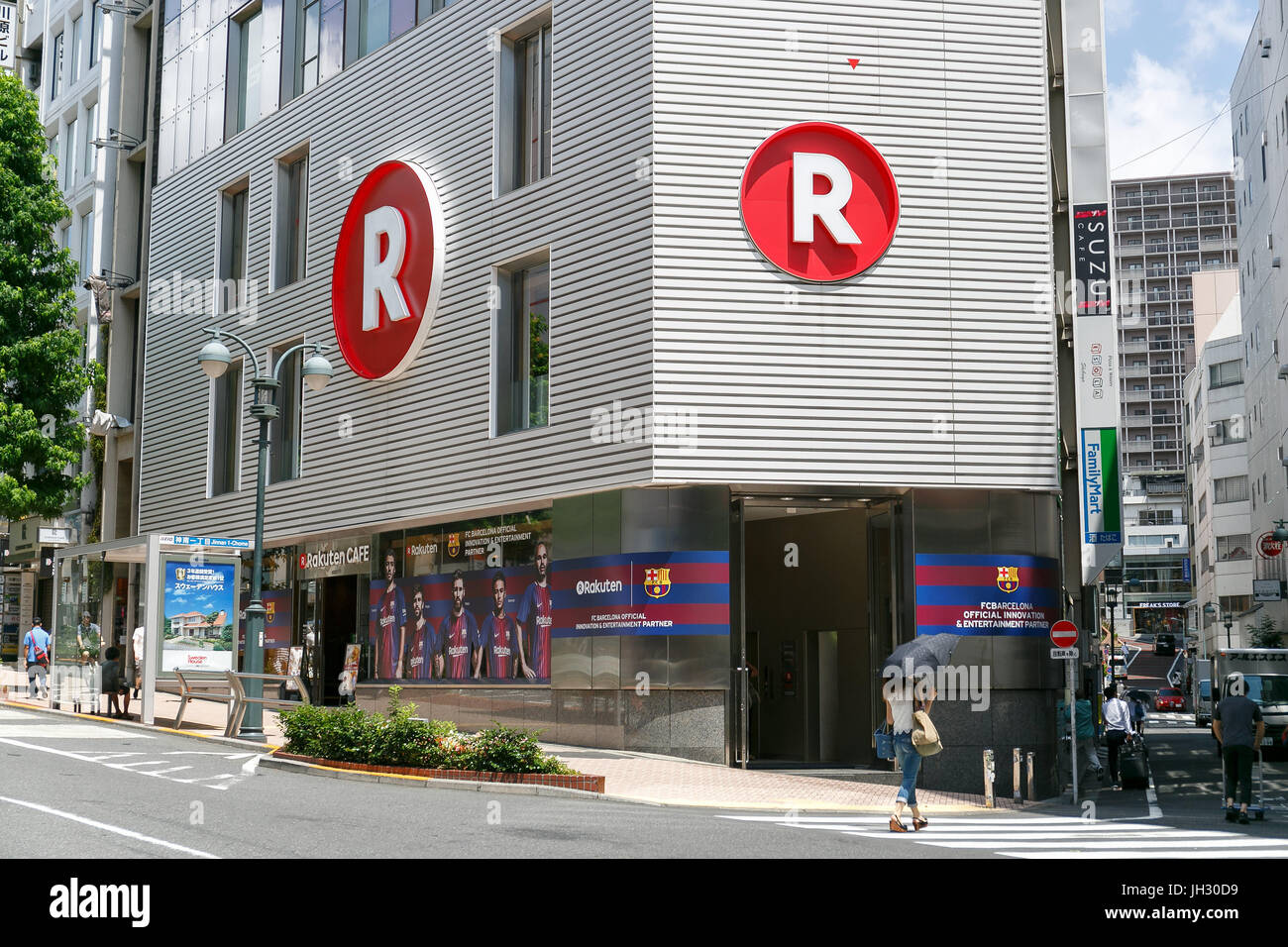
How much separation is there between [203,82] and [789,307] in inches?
896

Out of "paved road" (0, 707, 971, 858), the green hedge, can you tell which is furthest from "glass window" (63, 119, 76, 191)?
the green hedge

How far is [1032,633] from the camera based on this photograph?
74.7 feet

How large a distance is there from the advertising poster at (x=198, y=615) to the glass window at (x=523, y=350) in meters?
5.98

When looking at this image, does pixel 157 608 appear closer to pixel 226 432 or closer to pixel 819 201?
pixel 226 432

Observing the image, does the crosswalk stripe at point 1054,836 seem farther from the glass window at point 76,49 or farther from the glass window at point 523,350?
the glass window at point 76,49

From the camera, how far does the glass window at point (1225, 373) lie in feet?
267

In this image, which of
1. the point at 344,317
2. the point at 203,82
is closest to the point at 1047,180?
the point at 344,317

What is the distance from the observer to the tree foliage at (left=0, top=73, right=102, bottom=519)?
3425 cm

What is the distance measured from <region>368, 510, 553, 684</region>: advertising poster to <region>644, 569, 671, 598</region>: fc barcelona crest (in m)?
2.68

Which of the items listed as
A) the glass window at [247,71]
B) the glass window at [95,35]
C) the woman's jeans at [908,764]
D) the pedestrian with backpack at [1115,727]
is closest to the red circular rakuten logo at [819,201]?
the pedestrian with backpack at [1115,727]

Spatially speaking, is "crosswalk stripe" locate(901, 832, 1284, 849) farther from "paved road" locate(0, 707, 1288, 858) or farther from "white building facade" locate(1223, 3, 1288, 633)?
"white building facade" locate(1223, 3, 1288, 633)

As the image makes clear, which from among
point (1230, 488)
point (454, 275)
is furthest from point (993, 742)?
point (1230, 488)

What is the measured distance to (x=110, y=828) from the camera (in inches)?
456

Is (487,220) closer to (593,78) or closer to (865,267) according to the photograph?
Answer: (593,78)
